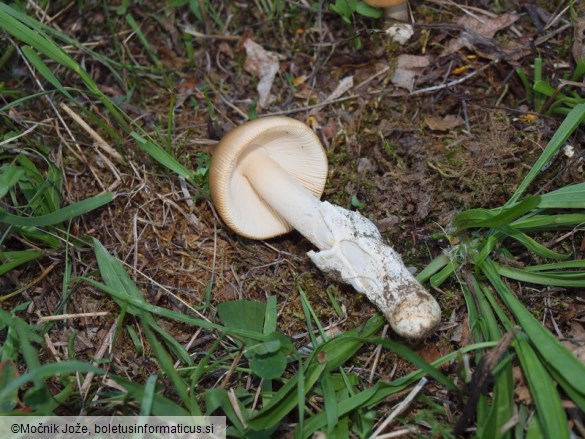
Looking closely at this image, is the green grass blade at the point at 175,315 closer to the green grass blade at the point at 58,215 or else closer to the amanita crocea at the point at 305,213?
the green grass blade at the point at 58,215

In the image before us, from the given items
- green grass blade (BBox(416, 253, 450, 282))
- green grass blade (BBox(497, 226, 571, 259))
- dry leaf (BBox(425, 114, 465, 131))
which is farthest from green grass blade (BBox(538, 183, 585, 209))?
dry leaf (BBox(425, 114, 465, 131))

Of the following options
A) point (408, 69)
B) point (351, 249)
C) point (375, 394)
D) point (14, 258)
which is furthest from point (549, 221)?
point (14, 258)

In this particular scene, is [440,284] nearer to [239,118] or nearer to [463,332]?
[463,332]

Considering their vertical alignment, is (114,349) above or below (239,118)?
below

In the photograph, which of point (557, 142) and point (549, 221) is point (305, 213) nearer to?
point (549, 221)

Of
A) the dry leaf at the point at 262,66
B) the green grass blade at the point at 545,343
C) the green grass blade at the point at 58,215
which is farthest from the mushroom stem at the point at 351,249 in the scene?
the green grass blade at the point at 58,215

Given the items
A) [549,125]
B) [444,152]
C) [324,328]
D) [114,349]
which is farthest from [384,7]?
[114,349]
